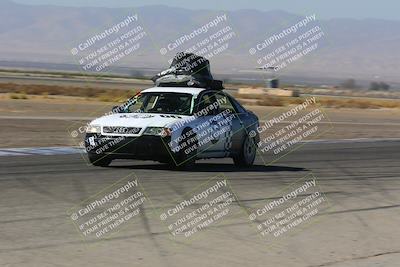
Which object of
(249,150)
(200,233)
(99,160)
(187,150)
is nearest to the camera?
(200,233)

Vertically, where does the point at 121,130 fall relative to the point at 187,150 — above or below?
above

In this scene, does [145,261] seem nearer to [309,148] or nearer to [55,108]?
[309,148]

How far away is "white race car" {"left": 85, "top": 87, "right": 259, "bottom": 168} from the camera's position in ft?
45.7

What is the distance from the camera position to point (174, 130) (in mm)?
13938

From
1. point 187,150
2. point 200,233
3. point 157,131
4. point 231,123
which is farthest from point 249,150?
point 200,233

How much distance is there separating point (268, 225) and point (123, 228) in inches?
65.1

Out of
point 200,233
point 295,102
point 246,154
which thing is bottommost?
point 295,102

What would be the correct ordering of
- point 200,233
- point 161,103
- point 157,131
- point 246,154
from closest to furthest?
point 200,233 → point 157,131 → point 161,103 → point 246,154

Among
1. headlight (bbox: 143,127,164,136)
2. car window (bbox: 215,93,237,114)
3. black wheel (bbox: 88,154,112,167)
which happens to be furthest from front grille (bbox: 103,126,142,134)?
car window (bbox: 215,93,237,114)

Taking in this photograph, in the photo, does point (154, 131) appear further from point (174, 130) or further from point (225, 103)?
point (225, 103)

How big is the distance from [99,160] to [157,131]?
1.34 m

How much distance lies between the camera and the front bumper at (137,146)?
547 inches

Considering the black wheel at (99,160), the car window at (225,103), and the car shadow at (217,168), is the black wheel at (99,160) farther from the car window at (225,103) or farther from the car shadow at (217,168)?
the car window at (225,103)

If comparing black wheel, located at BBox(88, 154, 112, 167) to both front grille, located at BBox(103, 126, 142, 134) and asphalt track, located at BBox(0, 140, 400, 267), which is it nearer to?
asphalt track, located at BBox(0, 140, 400, 267)
